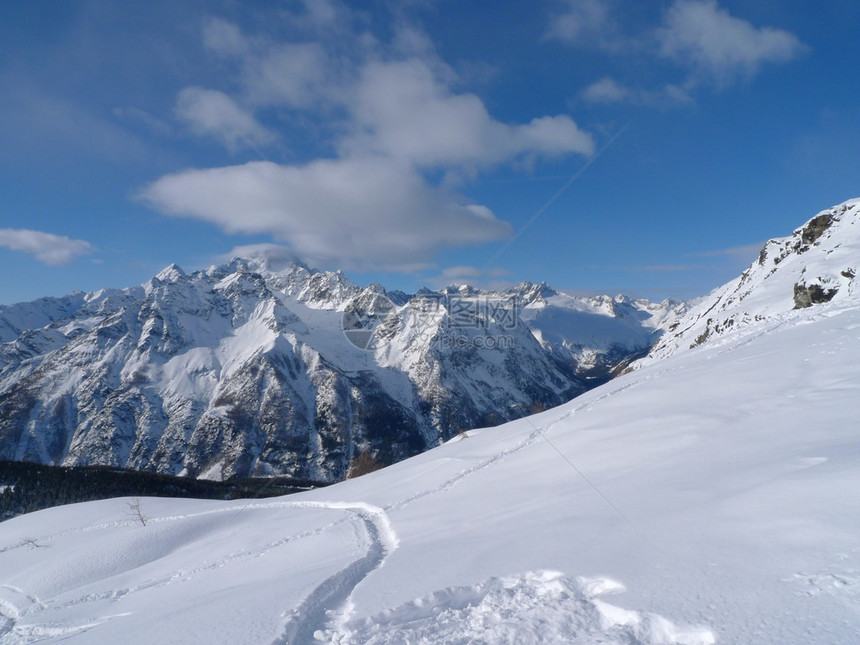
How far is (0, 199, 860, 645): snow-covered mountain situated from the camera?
22.2 ft

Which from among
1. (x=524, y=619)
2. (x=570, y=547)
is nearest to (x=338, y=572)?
(x=570, y=547)

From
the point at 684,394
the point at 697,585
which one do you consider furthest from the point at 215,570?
the point at 684,394

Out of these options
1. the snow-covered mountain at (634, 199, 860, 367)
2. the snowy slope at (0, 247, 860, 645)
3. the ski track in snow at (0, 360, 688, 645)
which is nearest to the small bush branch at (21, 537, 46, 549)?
the ski track in snow at (0, 360, 688, 645)

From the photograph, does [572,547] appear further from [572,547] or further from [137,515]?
[137,515]

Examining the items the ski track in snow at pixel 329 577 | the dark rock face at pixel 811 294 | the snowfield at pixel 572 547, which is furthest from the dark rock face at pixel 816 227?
the ski track in snow at pixel 329 577

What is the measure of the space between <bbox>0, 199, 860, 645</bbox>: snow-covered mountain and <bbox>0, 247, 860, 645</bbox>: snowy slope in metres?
0.05

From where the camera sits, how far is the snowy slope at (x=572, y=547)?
6.78 meters

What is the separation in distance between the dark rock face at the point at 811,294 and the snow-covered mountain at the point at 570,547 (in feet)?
73.2

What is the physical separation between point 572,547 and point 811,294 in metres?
53.5

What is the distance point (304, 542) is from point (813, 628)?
53.8 feet

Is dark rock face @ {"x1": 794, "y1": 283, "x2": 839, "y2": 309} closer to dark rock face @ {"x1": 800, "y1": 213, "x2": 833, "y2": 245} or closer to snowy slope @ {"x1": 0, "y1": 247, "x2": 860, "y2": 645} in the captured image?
snowy slope @ {"x1": 0, "y1": 247, "x2": 860, "y2": 645}

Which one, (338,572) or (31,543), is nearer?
(338,572)

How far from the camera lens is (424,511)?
18.2 m

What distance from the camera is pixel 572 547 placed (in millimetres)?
9516
